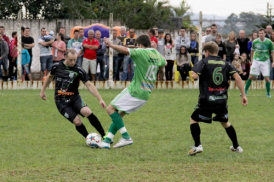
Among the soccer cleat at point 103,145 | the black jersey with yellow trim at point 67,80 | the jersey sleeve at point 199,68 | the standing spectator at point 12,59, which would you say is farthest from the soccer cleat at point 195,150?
the standing spectator at point 12,59

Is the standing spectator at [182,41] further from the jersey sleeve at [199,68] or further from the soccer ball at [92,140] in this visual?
the jersey sleeve at [199,68]

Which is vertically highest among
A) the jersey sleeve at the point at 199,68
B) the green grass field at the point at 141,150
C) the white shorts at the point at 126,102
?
the jersey sleeve at the point at 199,68

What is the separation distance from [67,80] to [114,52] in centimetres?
1008

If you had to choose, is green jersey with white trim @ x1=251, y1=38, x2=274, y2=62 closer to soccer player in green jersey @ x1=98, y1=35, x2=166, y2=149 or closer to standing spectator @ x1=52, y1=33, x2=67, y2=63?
standing spectator @ x1=52, y1=33, x2=67, y2=63

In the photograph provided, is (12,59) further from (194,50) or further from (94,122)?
(94,122)

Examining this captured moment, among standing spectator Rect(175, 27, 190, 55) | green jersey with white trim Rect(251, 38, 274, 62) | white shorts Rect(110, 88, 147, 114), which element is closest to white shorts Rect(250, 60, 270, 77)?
green jersey with white trim Rect(251, 38, 274, 62)

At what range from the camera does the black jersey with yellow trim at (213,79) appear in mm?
7254

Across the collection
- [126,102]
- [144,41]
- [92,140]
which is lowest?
[92,140]

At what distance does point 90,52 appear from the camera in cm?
1744

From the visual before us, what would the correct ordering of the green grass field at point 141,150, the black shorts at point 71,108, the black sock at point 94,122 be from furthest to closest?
1. the black sock at point 94,122
2. the black shorts at point 71,108
3. the green grass field at point 141,150

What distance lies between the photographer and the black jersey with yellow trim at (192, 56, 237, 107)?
725cm

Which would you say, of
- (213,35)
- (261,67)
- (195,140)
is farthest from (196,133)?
(213,35)

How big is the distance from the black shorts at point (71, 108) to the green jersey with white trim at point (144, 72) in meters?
0.91

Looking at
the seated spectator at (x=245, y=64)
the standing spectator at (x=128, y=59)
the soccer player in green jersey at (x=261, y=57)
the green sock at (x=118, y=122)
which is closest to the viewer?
the green sock at (x=118, y=122)
